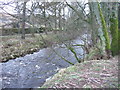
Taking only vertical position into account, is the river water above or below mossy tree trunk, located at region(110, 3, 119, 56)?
below

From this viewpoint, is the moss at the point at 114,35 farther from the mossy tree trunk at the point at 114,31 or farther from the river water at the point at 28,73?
the river water at the point at 28,73

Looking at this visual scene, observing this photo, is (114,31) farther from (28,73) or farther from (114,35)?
(28,73)

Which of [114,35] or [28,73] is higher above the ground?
A: [114,35]

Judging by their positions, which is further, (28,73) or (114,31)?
(28,73)

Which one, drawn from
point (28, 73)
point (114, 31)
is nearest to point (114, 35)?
point (114, 31)

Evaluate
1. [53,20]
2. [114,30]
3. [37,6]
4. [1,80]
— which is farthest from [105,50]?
[1,80]

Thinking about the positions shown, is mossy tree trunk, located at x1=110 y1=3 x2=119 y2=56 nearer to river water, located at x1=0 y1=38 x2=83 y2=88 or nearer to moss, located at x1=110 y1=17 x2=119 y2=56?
moss, located at x1=110 y1=17 x2=119 y2=56

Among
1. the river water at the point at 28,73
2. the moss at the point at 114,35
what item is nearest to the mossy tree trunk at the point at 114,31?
the moss at the point at 114,35

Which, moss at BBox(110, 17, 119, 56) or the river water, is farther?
the river water

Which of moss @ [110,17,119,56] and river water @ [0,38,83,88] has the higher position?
moss @ [110,17,119,56]

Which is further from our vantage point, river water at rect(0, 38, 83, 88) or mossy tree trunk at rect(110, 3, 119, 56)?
river water at rect(0, 38, 83, 88)

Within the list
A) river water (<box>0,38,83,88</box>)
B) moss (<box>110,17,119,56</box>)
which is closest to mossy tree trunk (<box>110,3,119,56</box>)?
moss (<box>110,17,119,56</box>)

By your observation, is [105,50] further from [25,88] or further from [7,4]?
[7,4]

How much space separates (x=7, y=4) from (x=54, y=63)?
385cm
